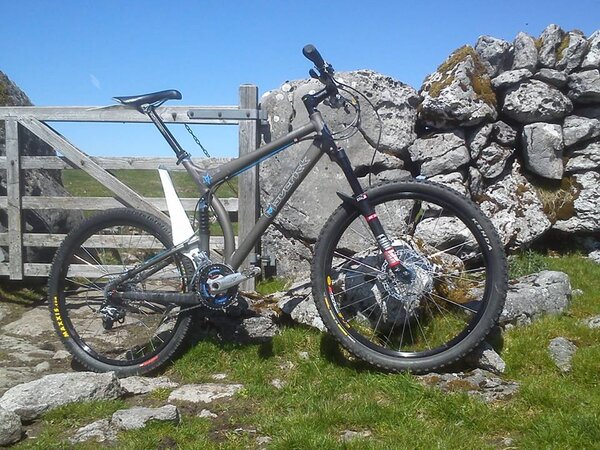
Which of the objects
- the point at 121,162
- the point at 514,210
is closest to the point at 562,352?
the point at 514,210

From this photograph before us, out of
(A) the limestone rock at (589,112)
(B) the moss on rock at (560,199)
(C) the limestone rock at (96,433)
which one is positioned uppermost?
(A) the limestone rock at (589,112)

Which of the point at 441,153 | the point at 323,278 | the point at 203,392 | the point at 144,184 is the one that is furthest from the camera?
the point at 144,184

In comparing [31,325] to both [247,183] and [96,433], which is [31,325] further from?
[96,433]

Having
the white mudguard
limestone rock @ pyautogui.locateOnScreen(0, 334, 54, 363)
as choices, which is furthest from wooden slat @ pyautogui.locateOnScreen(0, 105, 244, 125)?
limestone rock @ pyautogui.locateOnScreen(0, 334, 54, 363)

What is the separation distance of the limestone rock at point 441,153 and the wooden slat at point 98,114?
2.24 meters

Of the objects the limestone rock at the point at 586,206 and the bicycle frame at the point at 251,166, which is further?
the limestone rock at the point at 586,206

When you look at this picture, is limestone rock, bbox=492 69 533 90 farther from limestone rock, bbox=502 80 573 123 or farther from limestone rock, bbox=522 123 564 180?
limestone rock, bbox=522 123 564 180

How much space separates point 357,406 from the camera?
4152 mm

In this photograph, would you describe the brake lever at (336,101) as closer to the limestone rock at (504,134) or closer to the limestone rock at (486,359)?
the limestone rock at (486,359)

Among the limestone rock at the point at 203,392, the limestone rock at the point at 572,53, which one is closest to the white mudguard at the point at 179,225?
the limestone rock at the point at 203,392

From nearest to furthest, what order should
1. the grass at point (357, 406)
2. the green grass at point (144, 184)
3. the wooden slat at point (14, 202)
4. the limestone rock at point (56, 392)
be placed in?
the grass at point (357, 406)
the limestone rock at point (56, 392)
the green grass at point (144, 184)
the wooden slat at point (14, 202)

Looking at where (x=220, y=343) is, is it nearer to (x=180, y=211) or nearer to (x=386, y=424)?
(x=180, y=211)

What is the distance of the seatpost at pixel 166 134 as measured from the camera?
536cm

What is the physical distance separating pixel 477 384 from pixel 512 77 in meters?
4.03
